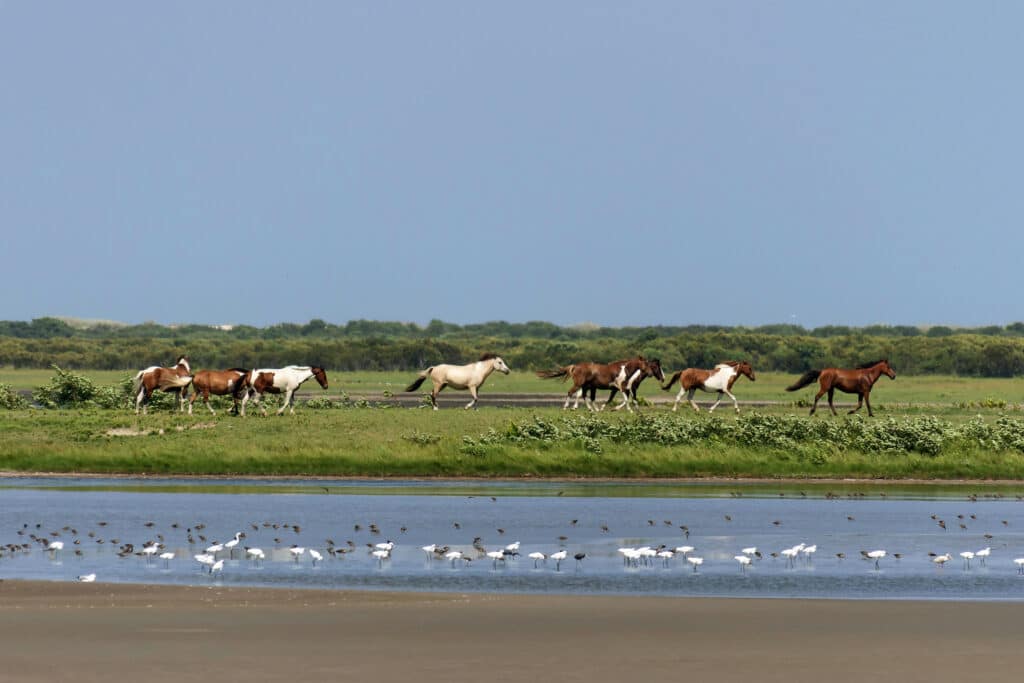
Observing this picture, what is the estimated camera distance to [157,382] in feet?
162

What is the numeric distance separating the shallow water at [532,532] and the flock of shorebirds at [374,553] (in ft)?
0.33

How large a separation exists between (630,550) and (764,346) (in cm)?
9924

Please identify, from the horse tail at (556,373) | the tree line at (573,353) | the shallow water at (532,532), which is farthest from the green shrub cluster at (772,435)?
the tree line at (573,353)

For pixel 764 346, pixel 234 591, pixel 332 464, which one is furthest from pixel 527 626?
pixel 764 346

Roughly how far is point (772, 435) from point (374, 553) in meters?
19.6

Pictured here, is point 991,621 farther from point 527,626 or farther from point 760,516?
point 760,516

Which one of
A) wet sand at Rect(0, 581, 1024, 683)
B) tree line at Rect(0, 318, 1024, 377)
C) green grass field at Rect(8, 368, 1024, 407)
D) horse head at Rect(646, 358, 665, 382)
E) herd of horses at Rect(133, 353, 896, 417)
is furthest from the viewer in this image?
tree line at Rect(0, 318, 1024, 377)

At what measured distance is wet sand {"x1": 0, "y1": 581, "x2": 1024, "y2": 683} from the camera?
1677 cm

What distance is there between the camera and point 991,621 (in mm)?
20297

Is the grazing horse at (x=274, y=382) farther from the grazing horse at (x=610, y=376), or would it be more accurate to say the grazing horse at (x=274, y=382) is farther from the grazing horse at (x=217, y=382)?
the grazing horse at (x=610, y=376)

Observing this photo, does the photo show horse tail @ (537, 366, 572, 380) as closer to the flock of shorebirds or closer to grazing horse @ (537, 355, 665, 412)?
grazing horse @ (537, 355, 665, 412)

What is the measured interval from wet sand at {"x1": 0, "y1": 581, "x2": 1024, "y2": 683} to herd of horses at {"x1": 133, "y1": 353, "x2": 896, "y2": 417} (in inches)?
1053

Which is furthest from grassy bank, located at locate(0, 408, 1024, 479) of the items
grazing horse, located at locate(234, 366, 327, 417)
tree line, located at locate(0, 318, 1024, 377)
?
tree line, located at locate(0, 318, 1024, 377)

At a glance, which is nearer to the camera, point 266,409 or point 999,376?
point 266,409
